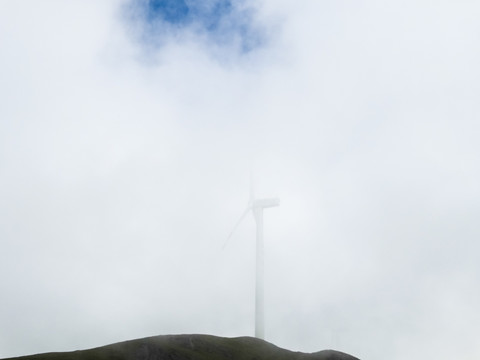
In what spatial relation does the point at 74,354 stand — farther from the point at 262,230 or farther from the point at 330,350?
the point at 330,350

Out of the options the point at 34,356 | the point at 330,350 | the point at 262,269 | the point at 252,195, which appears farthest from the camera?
the point at 330,350

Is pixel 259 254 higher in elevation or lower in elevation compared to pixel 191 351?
higher

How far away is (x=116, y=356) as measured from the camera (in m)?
137

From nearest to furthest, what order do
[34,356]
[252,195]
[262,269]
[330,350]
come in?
1. [34,356]
2. [262,269]
3. [252,195]
4. [330,350]

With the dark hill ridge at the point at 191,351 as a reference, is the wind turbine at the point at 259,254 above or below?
above

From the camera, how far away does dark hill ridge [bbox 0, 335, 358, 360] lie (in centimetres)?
13650

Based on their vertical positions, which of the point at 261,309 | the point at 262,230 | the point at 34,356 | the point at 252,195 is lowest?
the point at 34,356

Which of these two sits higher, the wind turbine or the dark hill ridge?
the wind turbine

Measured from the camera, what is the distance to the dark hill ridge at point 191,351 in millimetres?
136500

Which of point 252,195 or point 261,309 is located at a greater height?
point 252,195

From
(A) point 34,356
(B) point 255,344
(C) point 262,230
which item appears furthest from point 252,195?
(A) point 34,356

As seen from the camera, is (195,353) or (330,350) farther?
(330,350)

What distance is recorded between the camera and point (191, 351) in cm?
15375

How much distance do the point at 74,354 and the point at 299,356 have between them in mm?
68167
